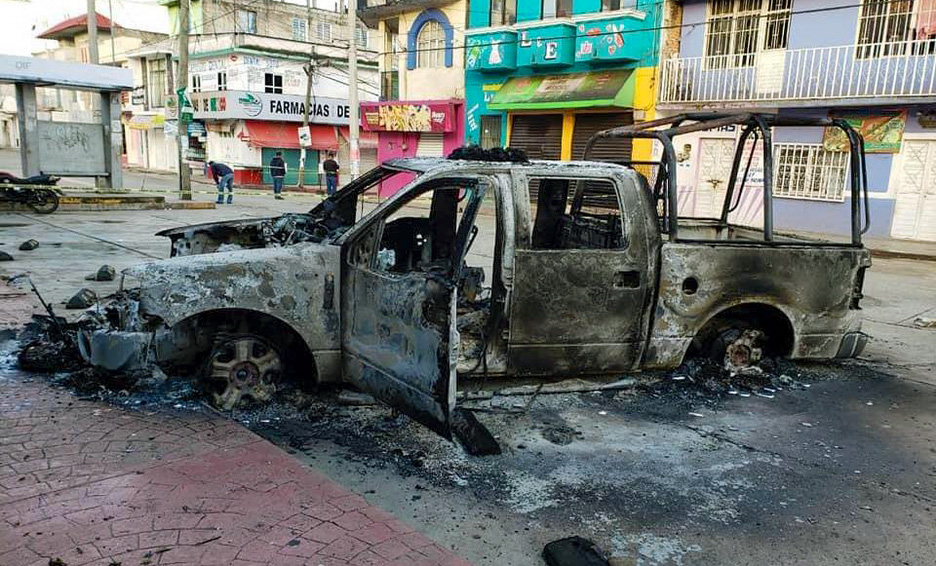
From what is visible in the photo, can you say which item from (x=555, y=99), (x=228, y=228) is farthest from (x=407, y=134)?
(x=228, y=228)

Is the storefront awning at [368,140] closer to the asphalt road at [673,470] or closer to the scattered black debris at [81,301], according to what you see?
the scattered black debris at [81,301]

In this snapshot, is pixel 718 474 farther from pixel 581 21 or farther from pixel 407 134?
pixel 407 134

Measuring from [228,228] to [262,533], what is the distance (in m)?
3.24

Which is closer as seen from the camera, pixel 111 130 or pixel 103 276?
pixel 103 276

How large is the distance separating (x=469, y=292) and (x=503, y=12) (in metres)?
21.4

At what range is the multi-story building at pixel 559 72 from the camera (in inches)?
812

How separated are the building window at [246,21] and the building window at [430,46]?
18.8 meters

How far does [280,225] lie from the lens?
5820mm

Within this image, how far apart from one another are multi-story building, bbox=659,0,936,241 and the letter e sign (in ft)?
11.8

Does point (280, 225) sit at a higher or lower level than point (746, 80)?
lower

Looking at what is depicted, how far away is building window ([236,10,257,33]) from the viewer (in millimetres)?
41281

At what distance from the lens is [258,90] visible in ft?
122

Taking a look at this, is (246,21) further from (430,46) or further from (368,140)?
(430,46)

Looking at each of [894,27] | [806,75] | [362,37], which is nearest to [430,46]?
[806,75]
